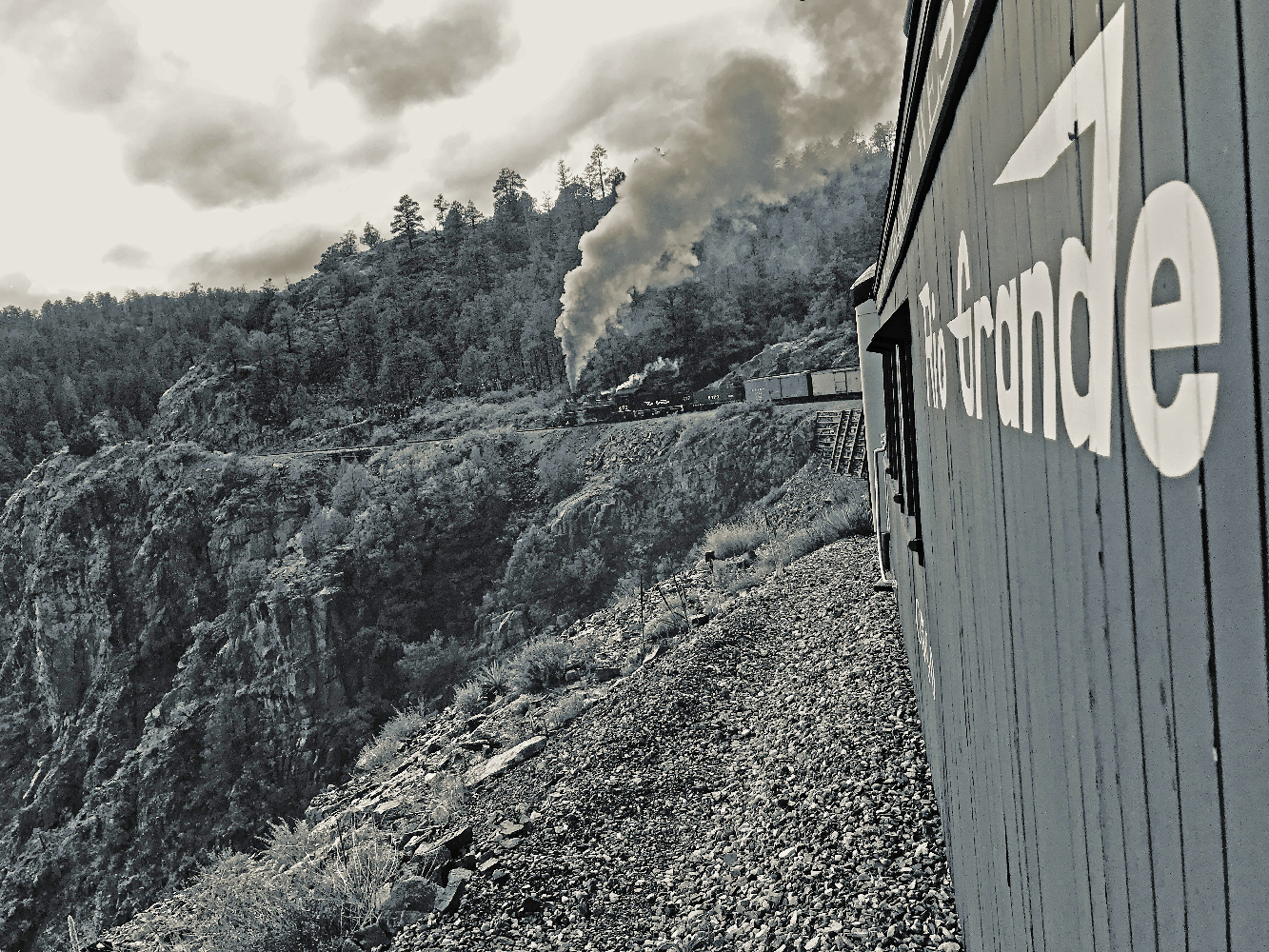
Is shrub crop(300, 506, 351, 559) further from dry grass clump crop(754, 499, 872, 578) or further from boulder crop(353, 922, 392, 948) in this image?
boulder crop(353, 922, 392, 948)

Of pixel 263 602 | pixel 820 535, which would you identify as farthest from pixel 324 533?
pixel 820 535

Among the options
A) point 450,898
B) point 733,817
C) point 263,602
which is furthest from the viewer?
point 263,602

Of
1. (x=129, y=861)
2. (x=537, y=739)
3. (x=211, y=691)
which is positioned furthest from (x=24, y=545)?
(x=537, y=739)

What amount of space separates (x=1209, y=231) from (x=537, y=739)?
26.3ft

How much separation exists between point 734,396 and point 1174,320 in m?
30.2

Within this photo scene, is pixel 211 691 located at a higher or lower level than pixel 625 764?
lower

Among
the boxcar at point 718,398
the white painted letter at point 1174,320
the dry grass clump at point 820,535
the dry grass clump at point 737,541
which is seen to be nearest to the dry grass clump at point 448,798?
the dry grass clump at point 820,535

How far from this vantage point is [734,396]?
30547 mm

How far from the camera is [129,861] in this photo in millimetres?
23906

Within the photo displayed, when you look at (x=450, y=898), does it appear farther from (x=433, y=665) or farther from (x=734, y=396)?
(x=734, y=396)

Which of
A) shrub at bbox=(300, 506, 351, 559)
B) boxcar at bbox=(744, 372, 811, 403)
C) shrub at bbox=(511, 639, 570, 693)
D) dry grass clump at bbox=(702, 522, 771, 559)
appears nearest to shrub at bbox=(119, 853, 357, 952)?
shrub at bbox=(511, 639, 570, 693)

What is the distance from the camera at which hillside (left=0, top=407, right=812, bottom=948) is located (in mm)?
24031

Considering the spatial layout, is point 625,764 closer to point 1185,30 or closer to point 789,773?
point 789,773

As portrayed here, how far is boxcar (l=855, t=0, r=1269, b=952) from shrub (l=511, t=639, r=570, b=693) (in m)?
8.39
